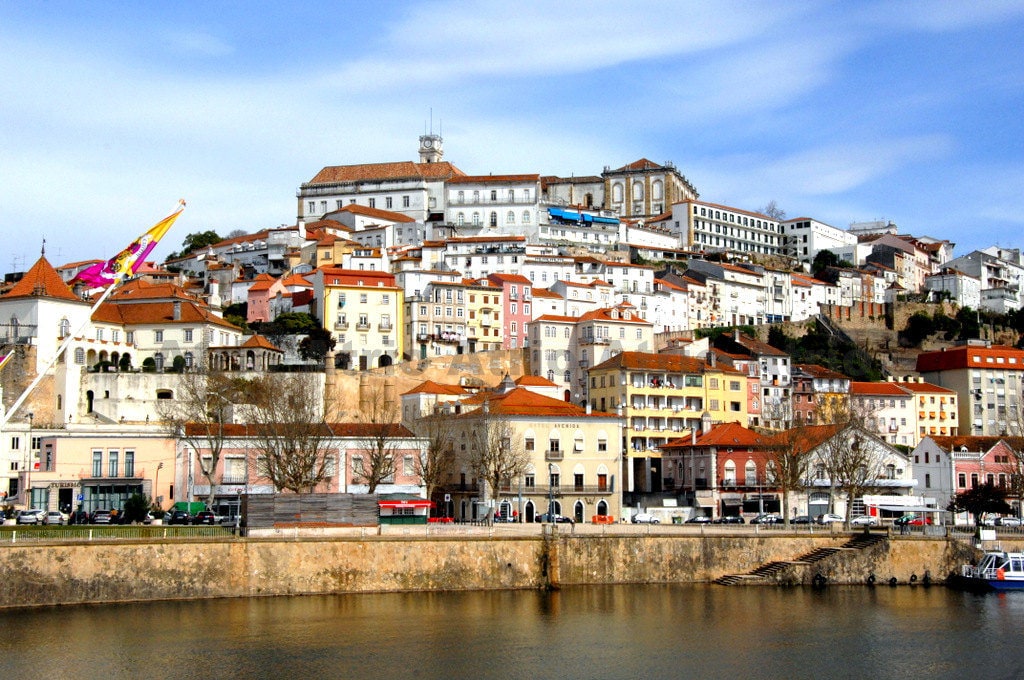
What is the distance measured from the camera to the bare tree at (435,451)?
6084 centimetres

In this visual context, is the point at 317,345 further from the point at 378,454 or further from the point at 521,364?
the point at 378,454

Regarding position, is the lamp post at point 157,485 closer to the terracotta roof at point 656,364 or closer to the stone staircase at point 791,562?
the stone staircase at point 791,562

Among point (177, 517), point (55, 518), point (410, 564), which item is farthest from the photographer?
point (177, 517)

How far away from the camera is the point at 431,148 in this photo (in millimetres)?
154625

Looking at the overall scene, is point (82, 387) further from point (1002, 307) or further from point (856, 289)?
point (1002, 307)

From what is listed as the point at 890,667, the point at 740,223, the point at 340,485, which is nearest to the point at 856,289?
the point at 740,223

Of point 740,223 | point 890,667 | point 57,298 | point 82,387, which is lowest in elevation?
point 890,667

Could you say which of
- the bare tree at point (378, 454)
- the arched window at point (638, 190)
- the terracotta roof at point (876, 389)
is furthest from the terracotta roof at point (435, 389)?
the arched window at point (638, 190)

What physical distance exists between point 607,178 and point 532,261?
1502 inches

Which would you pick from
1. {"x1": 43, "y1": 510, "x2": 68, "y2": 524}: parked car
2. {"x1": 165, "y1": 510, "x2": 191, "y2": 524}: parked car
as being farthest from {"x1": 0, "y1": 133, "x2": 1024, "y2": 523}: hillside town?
{"x1": 43, "y1": 510, "x2": 68, "y2": 524}: parked car

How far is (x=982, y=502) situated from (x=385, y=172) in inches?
3194

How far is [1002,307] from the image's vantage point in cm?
13750

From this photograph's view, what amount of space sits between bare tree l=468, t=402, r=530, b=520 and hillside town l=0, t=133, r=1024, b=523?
16 centimetres

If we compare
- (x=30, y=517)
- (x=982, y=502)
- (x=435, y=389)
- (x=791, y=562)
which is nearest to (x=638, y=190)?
(x=435, y=389)
